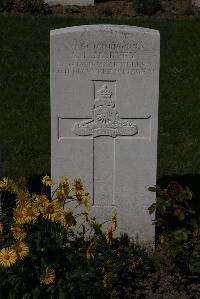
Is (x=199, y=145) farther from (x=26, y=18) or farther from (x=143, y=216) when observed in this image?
(x=26, y=18)

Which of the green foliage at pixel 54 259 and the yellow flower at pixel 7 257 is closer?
the yellow flower at pixel 7 257

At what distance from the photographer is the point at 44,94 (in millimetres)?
11789

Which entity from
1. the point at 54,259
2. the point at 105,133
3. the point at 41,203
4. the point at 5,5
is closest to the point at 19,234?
the point at 41,203

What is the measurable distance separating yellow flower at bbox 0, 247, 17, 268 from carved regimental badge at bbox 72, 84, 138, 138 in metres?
1.83

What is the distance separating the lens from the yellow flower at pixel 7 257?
4.21 metres

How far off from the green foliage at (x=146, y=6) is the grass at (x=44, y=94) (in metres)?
0.82

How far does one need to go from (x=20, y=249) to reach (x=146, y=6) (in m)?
14.1

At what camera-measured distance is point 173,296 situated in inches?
215

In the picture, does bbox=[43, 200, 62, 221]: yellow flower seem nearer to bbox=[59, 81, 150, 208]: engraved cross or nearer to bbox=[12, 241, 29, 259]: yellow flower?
bbox=[12, 241, 29, 259]: yellow flower

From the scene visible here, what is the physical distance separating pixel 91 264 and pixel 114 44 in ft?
6.20

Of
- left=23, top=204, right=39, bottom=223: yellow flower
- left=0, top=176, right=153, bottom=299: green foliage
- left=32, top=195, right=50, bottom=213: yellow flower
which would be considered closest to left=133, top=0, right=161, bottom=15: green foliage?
left=0, top=176, right=153, bottom=299: green foliage

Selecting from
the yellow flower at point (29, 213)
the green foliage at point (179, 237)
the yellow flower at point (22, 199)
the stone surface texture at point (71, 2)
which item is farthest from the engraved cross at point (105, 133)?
the stone surface texture at point (71, 2)

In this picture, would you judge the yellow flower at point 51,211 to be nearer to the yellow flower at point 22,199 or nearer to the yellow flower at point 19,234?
the yellow flower at point 22,199

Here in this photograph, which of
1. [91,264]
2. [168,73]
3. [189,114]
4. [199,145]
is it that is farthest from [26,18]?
[91,264]
